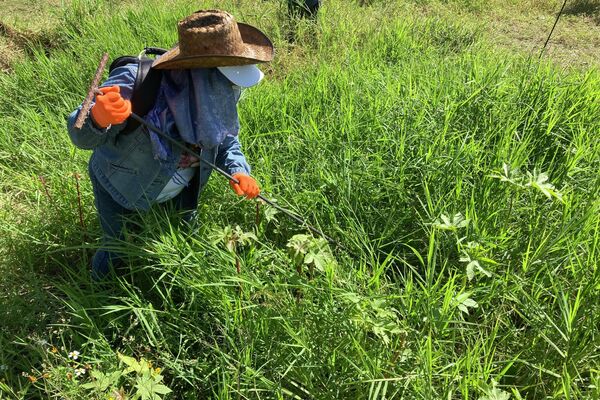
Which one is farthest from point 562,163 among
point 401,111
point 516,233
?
point 401,111

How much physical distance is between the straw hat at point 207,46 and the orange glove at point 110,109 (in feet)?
0.71

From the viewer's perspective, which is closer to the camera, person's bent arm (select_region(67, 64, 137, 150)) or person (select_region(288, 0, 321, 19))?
person's bent arm (select_region(67, 64, 137, 150))

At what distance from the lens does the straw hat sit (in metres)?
1.49

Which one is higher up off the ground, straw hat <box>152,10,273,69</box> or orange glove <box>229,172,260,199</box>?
straw hat <box>152,10,273,69</box>

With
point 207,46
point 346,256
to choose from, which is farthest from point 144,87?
point 346,256

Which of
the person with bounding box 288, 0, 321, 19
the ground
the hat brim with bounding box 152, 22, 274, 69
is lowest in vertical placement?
the ground

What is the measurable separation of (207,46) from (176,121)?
0.88 ft

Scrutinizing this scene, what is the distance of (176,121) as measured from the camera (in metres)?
1.58

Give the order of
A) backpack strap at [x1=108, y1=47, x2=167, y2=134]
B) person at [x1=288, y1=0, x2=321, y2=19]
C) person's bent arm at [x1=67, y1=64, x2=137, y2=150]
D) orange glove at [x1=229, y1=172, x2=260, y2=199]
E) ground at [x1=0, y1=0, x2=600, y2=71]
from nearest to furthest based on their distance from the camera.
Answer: person's bent arm at [x1=67, y1=64, x2=137, y2=150] < backpack strap at [x1=108, y1=47, x2=167, y2=134] < orange glove at [x1=229, y1=172, x2=260, y2=199] < ground at [x1=0, y1=0, x2=600, y2=71] < person at [x1=288, y1=0, x2=321, y2=19]

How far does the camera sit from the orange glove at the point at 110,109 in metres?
1.37

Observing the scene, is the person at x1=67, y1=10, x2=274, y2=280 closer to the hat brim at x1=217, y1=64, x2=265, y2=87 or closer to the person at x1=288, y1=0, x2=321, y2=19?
the hat brim at x1=217, y1=64, x2=265, y2=87

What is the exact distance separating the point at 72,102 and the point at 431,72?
2408mm

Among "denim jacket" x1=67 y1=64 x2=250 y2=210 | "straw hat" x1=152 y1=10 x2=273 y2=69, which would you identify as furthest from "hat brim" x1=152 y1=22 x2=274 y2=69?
"denim jacket" x1=67 y1=64 x2=250 y2=210

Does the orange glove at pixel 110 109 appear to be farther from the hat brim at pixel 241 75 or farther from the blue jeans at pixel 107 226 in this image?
the blue jeans at pixel 107 226
